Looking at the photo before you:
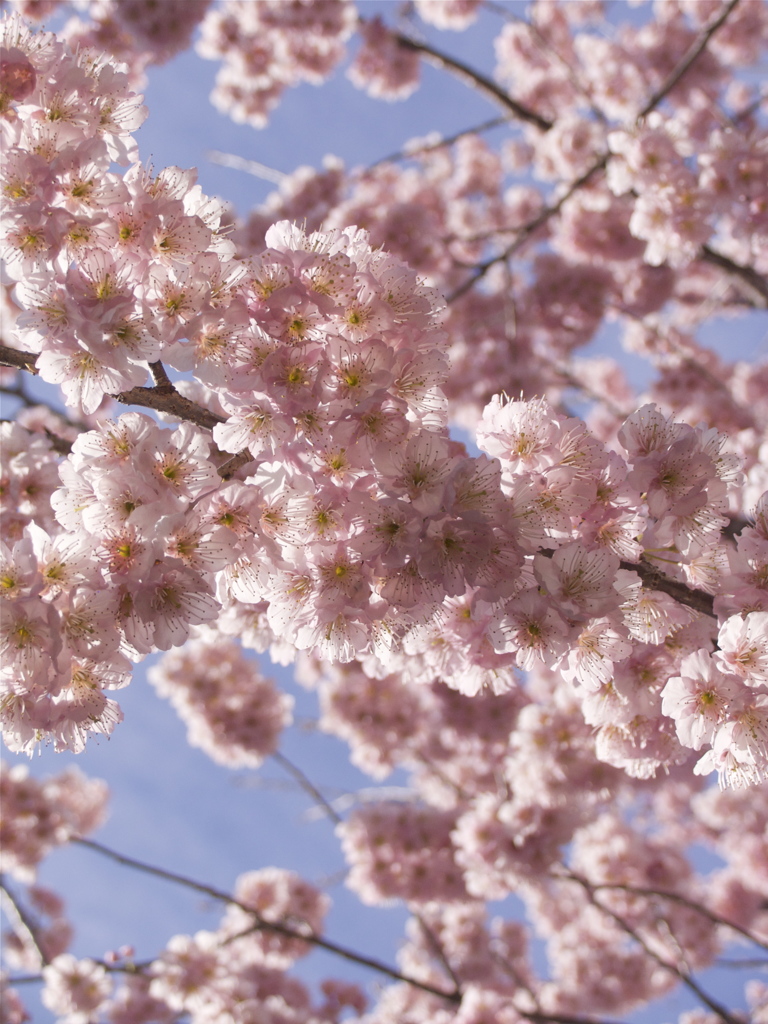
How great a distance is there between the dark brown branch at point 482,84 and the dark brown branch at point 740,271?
2565 millimetres

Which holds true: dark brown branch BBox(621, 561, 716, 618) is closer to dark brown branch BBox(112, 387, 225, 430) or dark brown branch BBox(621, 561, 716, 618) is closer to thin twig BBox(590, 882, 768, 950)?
dark brown branch BBox(112, 387, 225, 430)

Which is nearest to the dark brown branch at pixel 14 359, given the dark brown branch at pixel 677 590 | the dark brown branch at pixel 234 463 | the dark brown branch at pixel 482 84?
the dark brown branch at pixel 234 463

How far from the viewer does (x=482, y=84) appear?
Result: 7.21 metres

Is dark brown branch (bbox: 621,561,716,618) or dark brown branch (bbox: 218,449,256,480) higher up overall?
dark brown branch (bbox: 218,449,256,480)

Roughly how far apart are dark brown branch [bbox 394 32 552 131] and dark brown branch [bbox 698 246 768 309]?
8.41 ft

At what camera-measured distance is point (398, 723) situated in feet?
22.8

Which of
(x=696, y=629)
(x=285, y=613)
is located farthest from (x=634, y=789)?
(x=285, y=613)

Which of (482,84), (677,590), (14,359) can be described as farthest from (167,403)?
(482,84)

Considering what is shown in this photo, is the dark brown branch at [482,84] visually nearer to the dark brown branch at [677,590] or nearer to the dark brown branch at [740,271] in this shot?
the dark brown branch at [740,271]

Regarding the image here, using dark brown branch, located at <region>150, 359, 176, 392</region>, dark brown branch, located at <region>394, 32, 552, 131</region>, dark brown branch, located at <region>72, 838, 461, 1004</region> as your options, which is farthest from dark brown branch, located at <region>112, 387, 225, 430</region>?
dark brown branch, located at <region>394, 32, 552, 131</region>

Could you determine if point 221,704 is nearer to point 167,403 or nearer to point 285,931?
point 285,931

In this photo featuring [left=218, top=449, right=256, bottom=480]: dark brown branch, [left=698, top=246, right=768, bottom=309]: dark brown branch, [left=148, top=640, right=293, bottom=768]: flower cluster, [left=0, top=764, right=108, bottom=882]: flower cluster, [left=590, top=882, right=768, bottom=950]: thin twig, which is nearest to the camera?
[left=218, top=449, right=256, bottom=480]: dark brown branch

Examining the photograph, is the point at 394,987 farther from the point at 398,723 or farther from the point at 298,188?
the point at 298,188

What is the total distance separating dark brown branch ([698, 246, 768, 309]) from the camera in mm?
5867
